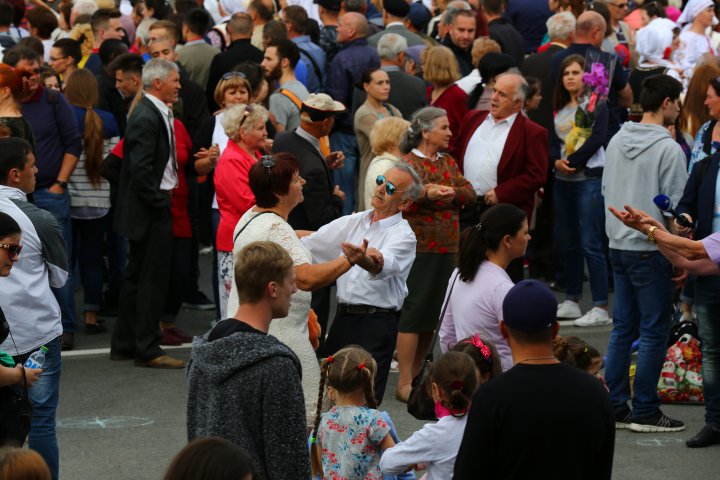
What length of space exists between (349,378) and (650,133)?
341 cm

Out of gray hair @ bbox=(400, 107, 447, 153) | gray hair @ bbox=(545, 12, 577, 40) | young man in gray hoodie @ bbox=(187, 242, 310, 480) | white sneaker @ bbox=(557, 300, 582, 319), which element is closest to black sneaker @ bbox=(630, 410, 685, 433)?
gray hair @ bbox=(400, 107, 447, 153)

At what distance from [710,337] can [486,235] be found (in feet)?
6.93

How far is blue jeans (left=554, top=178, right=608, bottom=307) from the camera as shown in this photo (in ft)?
35.9

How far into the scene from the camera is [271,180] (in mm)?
6305

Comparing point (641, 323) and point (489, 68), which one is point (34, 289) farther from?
point (489, 68)

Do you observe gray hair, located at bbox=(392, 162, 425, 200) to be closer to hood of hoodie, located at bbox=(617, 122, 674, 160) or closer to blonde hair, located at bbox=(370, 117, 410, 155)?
hood of hoodie, located at bbox=(617, 122, 674, 160)

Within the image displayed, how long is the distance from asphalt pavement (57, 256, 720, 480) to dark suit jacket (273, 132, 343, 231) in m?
1.41

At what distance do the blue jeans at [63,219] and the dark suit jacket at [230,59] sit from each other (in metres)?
2.54

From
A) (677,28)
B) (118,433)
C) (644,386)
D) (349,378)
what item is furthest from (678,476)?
(677,28)

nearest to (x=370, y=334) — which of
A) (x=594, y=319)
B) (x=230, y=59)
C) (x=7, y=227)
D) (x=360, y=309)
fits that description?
(x=360, y=309)

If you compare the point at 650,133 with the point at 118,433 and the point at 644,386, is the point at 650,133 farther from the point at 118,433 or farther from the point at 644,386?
the point at 118,433

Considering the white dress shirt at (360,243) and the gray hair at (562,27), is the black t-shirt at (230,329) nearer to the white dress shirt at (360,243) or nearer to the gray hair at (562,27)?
the white dress shirt at (360,243)

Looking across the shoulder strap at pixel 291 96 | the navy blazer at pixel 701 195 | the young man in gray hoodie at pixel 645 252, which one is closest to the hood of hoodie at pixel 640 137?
the young man in gray hoodie at pixel 645 252

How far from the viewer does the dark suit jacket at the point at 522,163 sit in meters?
9.60
